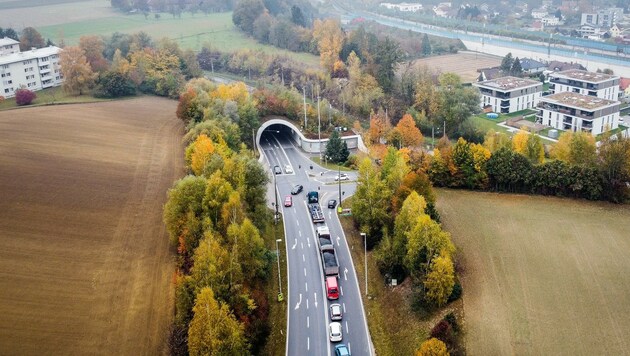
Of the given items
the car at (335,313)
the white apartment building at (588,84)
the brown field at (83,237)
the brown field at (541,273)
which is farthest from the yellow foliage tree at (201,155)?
the white apartment building at (588,84)

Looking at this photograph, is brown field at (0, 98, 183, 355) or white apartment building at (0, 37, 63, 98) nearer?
brown field at (0, 98, 183, 355)

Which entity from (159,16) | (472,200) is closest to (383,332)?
(472,200)

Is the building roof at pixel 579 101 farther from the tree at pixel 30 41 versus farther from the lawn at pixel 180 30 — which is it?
the tree at pixel 30 41

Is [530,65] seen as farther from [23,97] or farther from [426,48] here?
[23,97]

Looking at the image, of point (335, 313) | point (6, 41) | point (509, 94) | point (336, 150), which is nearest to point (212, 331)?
point (335, 313)

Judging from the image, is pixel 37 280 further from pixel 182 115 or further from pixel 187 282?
pixel 182 115

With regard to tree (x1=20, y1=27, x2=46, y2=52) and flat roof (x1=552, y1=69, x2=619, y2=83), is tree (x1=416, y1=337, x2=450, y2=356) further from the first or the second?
tree (x1=20, y1=27, x2=46, y2=52)

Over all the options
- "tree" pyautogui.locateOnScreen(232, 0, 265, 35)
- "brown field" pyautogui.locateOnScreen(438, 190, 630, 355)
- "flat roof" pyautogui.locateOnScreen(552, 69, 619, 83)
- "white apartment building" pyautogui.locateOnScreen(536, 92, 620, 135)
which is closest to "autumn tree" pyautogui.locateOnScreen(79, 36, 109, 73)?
"tree" pyautogui.locateOnScreen(232, 0, 265, 35)
